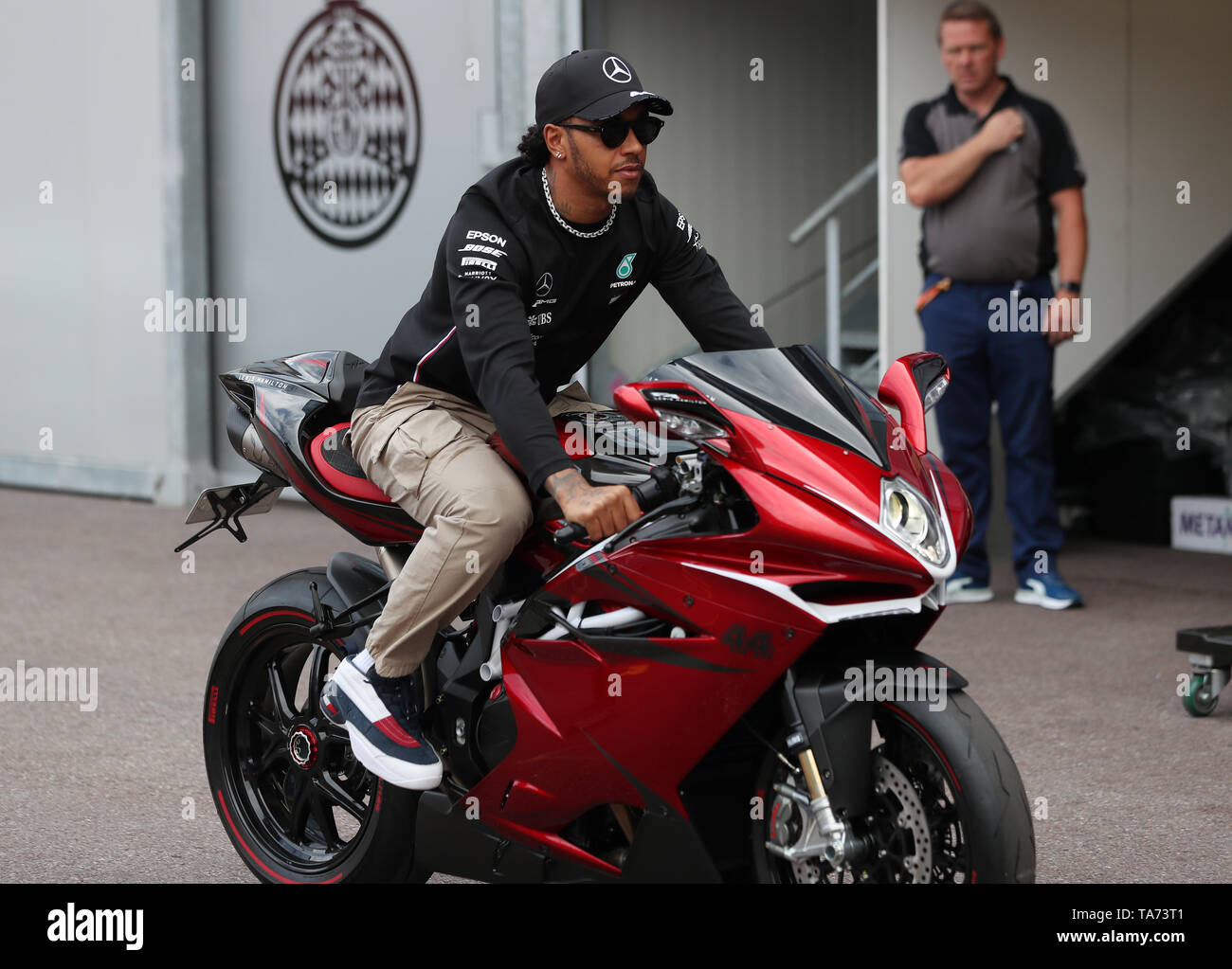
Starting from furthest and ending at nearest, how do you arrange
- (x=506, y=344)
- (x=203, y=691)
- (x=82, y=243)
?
(x=82, y=243)
(x=203, y=691)
(x=506, y=344)

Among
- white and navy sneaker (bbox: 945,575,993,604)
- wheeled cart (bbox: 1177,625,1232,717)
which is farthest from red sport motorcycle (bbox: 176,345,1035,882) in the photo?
white and navy sneaker (bbox: 945,575,993,604)

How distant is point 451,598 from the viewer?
Answer: 3.59 metres

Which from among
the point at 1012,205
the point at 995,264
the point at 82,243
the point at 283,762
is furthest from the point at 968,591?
the point at 82,243

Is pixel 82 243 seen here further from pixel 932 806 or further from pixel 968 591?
pixel 932 806

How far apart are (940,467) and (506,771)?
1.07 metres

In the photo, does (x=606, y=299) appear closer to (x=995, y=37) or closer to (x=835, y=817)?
(x=835, y=817)

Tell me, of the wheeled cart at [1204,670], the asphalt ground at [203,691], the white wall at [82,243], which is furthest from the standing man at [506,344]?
the white wall at [82,243]

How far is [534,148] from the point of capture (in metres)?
3.74

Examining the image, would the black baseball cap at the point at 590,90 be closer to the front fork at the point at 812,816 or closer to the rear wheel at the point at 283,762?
the front fork at the point at 812,816

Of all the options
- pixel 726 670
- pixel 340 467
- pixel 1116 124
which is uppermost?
pixel 1116 124

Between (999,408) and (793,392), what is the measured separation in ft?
14.8

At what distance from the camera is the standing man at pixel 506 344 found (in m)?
3.51

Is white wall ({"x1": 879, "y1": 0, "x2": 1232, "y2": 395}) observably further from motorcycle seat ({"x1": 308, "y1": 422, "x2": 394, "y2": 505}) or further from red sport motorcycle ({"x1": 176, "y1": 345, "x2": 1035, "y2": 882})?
red sport motorcycle ({"x1": 176, "y1": 345, "x2": 1035, "y2": 882})

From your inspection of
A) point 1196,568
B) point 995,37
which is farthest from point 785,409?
point 1196,568
